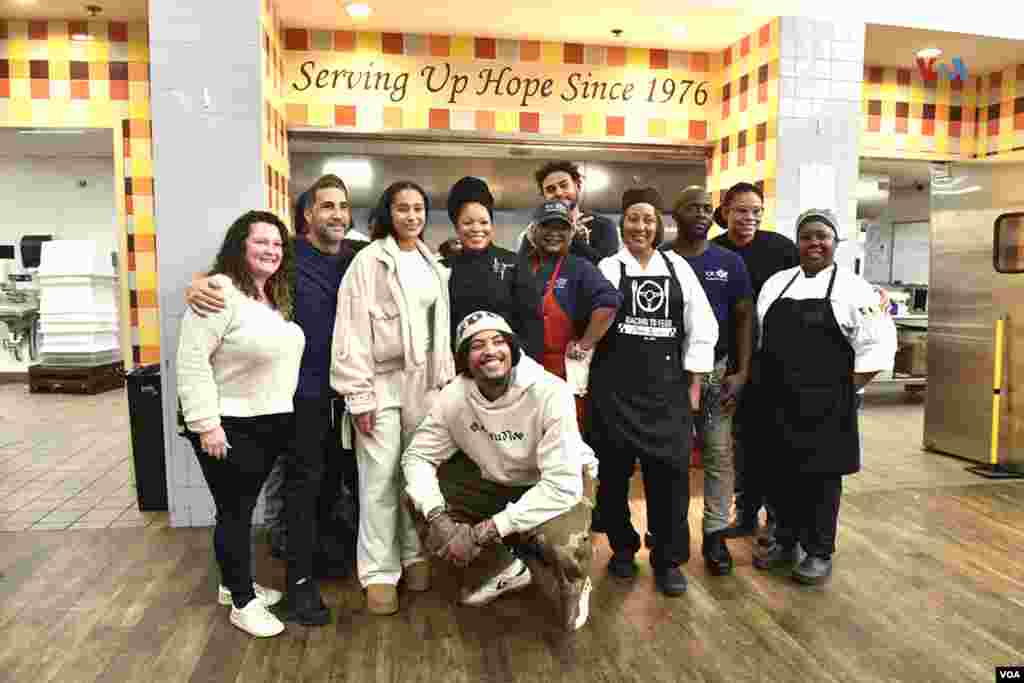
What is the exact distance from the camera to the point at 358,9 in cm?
459

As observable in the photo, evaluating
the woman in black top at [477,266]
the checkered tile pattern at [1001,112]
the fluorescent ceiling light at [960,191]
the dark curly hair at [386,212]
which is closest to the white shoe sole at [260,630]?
the woman in black top at [477,266]

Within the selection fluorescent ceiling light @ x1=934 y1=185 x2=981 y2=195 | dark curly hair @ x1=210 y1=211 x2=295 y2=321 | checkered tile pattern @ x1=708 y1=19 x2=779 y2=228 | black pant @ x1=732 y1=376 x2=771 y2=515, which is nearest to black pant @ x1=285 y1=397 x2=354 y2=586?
dark curly hair @ x1=210 y1=211 x2=295 y2=321

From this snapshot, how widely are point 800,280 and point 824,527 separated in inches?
Result: 38.5

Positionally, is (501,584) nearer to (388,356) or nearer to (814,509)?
(388,356)

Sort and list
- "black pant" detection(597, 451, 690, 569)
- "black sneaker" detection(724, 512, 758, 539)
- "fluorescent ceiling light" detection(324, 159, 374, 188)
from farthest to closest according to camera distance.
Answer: "fluorescent ceiling light" detection(324, 159, 374, 188)
"black sneaker" detection(724, 512, 758, 539)
"black pant" detection(597, 451, 690, 569)

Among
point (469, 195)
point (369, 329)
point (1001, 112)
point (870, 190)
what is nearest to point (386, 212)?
point (469, 195)

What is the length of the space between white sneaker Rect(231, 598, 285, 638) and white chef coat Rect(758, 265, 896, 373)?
2.18 m

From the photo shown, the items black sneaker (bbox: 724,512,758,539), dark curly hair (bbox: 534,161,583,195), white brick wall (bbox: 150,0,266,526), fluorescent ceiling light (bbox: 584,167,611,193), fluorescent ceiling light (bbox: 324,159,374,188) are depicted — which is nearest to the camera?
dark curly hair (bbox: 534,161,583,195)

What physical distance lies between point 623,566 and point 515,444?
31.2 inches

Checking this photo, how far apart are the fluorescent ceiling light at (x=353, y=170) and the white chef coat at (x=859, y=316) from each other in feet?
11.0

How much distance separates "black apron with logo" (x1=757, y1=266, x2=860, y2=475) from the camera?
2883mm

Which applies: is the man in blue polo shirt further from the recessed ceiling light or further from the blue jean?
the recessed ceiling light

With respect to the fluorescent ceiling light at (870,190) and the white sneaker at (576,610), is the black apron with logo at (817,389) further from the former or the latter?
the fluorescent ceiling light at (870,190)

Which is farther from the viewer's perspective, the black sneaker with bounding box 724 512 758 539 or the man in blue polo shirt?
the black sneaker with bounding box 724 512 758 539
